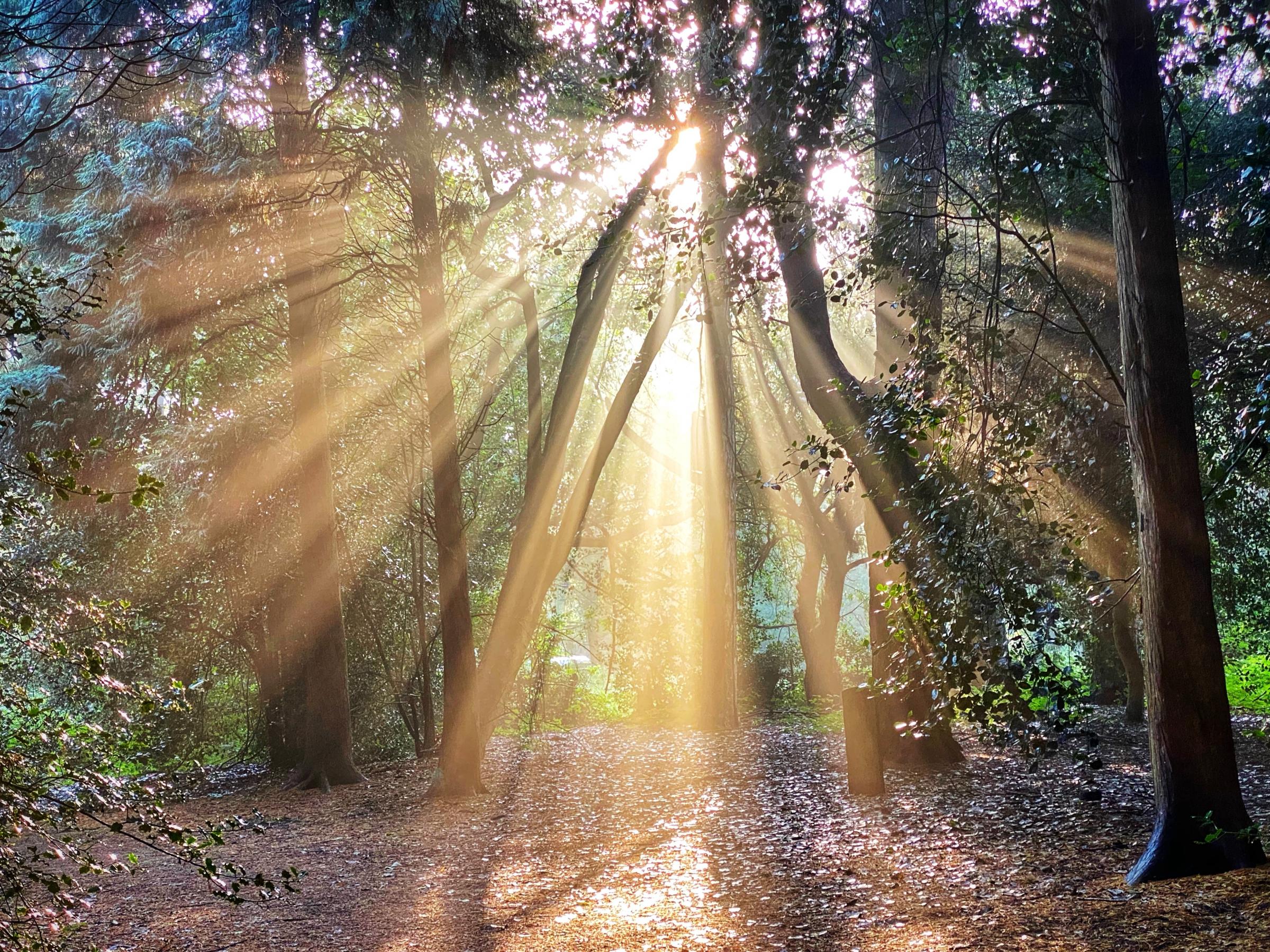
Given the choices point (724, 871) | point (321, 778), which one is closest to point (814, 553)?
point (321, 778)

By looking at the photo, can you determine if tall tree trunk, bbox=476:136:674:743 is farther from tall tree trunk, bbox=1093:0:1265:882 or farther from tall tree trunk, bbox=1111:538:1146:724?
tall tree trunk, bbox=1111:538:1146:724

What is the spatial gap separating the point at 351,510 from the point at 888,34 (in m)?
8.22

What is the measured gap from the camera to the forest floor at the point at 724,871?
4.53 m

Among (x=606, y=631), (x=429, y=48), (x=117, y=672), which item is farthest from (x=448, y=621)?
(x=606, y=631)

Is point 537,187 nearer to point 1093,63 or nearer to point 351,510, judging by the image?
point 351,510

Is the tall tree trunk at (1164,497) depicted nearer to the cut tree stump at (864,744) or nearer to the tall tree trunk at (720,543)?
the cut tree stump at (864,744)

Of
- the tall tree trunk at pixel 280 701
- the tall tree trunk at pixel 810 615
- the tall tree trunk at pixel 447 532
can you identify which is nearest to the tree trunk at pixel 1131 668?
the tall tree trunk at pixel 810 615

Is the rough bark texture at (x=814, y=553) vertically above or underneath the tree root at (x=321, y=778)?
above

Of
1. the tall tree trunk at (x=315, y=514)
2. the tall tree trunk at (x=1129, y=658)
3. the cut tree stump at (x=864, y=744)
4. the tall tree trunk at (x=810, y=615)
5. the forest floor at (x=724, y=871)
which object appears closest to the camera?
the forest floor at (x=724, y=871)

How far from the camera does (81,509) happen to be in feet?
35.7

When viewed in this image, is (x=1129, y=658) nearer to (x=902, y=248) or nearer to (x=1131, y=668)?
(x=1131, y=668)

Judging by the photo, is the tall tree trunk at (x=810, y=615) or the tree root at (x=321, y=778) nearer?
the tree root at (x=321, y=778)

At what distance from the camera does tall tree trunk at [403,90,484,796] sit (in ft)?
32.3

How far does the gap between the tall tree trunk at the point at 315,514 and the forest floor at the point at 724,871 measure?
0.58 meters
